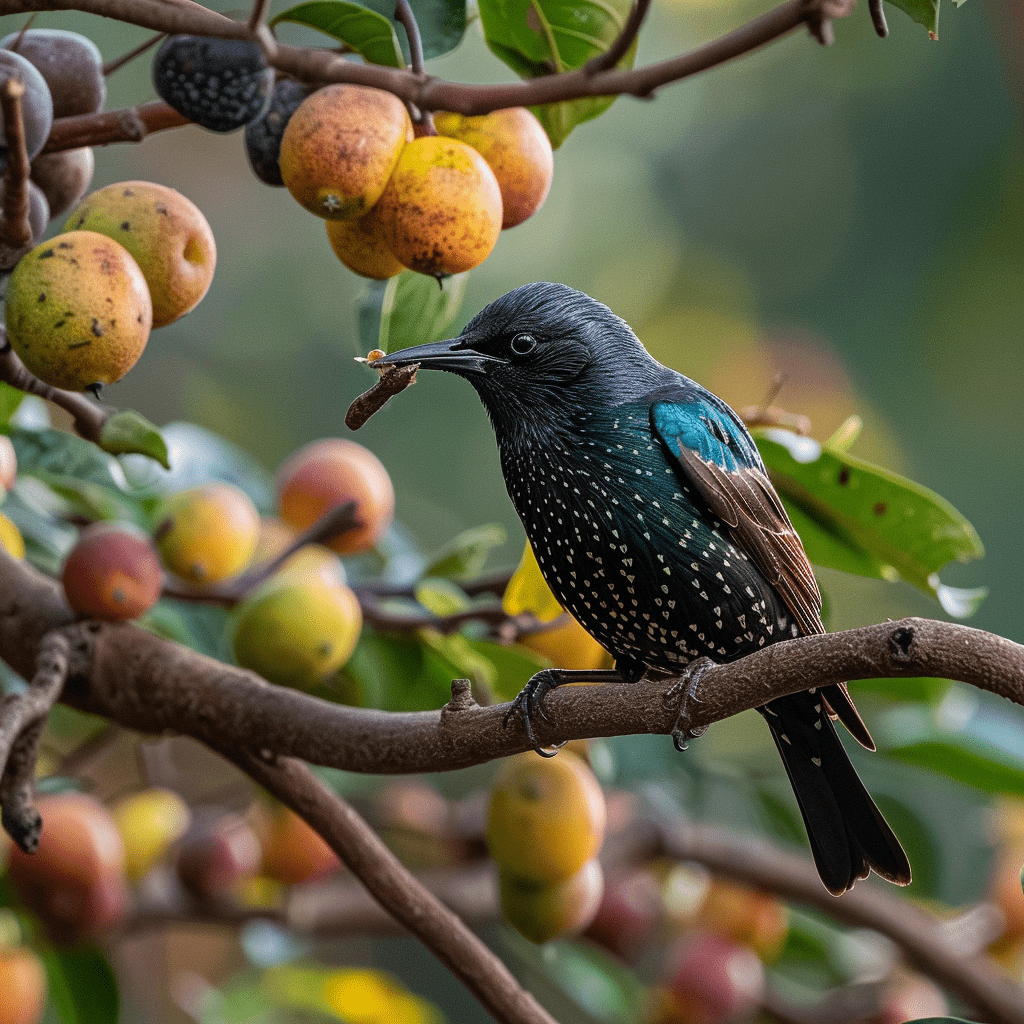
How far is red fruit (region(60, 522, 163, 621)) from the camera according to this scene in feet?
5.93

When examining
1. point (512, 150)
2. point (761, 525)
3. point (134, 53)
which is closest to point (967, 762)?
point (761, 525)

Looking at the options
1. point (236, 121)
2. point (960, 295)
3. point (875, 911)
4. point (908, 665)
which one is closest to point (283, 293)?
point (960, 295)

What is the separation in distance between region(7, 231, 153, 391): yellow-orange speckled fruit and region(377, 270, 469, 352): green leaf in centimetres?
40

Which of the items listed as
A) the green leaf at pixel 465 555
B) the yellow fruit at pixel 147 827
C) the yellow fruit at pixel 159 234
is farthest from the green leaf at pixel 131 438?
the yellow fruit at pixel 147 827

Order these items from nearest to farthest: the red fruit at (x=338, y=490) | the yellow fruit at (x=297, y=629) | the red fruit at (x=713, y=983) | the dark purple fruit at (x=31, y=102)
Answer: the dark purple fruit at (x=31, y=102) < the yellow fruit at (x=297, y=629) < the red fruit at (x=338, y=490) < the red fruit at (x=713, y=983)

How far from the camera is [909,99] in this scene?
5.80 meters

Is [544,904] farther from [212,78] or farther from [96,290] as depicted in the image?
[212,78]

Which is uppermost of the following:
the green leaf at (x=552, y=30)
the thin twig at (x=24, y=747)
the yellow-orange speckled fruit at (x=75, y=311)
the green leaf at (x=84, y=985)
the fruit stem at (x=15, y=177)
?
the green leaf at (x=552, y=30)

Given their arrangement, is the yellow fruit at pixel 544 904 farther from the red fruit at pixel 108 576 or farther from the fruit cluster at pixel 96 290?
the fruit cluster at pixel 96 290

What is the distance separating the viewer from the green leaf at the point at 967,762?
2.43 metres

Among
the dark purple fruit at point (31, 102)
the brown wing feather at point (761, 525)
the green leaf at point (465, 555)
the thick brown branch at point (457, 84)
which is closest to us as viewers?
the thick brown branch at point (457, 84)

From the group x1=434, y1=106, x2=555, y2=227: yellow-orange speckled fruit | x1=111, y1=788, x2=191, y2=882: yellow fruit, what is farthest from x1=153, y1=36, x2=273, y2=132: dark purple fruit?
x1=111, y1=788, x2=191, y2=882: yellow fruit

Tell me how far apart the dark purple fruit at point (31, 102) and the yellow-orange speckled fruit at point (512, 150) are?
426 millimetres

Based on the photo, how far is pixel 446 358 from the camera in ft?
5.53
